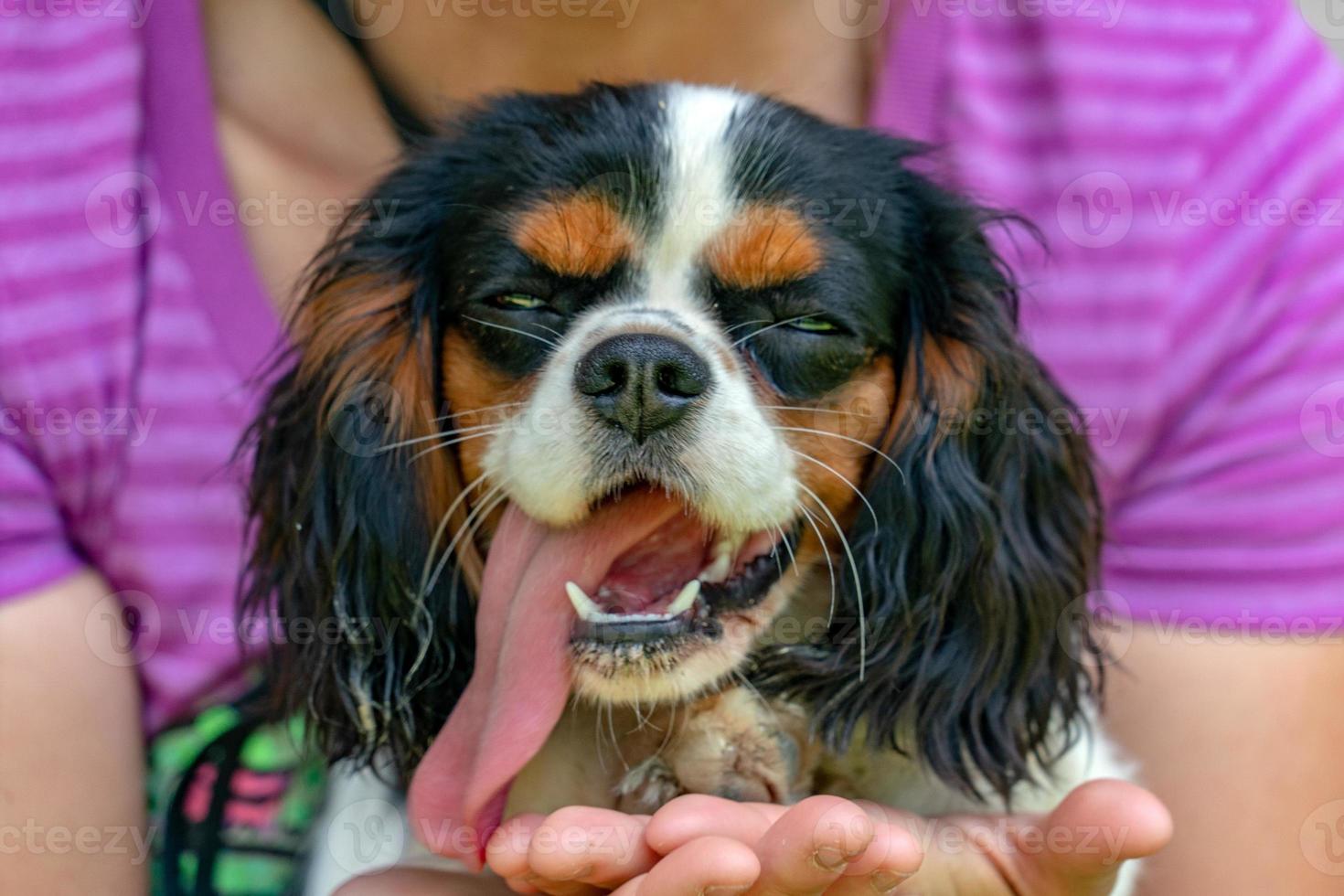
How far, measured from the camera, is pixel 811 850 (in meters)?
0.85

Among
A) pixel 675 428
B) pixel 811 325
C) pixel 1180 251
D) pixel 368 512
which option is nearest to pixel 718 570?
pixel 675 428

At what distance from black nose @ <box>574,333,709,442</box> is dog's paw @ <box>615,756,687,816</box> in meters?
0.32

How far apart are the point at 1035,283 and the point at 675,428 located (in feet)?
2.15

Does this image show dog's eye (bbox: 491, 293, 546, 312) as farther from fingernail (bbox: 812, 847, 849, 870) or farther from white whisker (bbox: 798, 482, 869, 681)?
fingernail (bbox: 812, 847, 849, 870)

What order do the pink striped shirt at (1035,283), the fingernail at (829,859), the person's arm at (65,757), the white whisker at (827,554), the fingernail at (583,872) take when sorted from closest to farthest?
the fingernail at (829,859), the fingernail at (583,872), the white whisker at (827,554), the person's arm at (65,757), the pink striped shirt at (1035,283)

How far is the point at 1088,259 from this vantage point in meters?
1.55

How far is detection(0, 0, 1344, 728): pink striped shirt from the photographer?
56.0 inches

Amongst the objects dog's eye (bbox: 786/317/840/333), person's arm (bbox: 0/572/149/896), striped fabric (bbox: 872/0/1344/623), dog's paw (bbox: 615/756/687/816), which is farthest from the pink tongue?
striped fabric (bbox: 872/0/1344/623)

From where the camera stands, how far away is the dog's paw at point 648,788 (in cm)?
114

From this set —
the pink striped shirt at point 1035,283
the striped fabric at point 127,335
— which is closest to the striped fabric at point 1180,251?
the pink striped shirt at point 1035,283

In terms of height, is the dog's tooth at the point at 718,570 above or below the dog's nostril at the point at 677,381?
below

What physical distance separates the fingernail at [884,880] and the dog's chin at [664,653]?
0.80ft

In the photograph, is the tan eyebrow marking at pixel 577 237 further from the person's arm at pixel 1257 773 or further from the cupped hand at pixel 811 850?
the person's arm at pixel 1257 773

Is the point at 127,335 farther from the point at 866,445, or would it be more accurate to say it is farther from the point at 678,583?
the point at 866,445
